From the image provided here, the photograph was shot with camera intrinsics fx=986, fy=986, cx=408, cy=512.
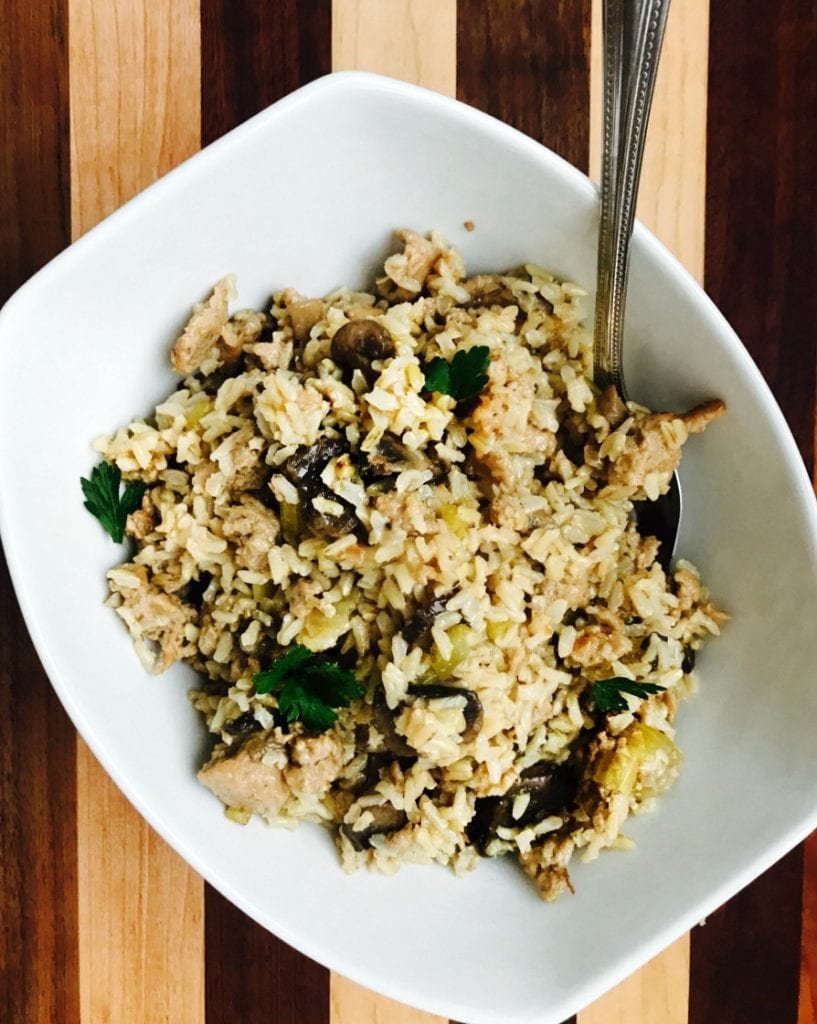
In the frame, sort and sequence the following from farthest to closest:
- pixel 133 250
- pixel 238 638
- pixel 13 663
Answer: pixel 13 663
pixel 238 638
pixel 133 250

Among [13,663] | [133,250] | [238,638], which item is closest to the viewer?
[133,250]

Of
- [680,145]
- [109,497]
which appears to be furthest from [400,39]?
[109,497]

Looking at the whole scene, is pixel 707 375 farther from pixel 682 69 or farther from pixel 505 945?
pixel 505 945

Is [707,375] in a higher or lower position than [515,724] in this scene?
higher

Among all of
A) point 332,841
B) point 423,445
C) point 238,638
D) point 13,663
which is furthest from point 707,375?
point 13,663

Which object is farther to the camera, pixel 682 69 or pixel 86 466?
pixel 682 69

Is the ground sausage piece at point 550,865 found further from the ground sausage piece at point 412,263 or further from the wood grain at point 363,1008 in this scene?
the ground sausage piece at point 412,263

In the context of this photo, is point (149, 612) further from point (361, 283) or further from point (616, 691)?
point (616, 691)
